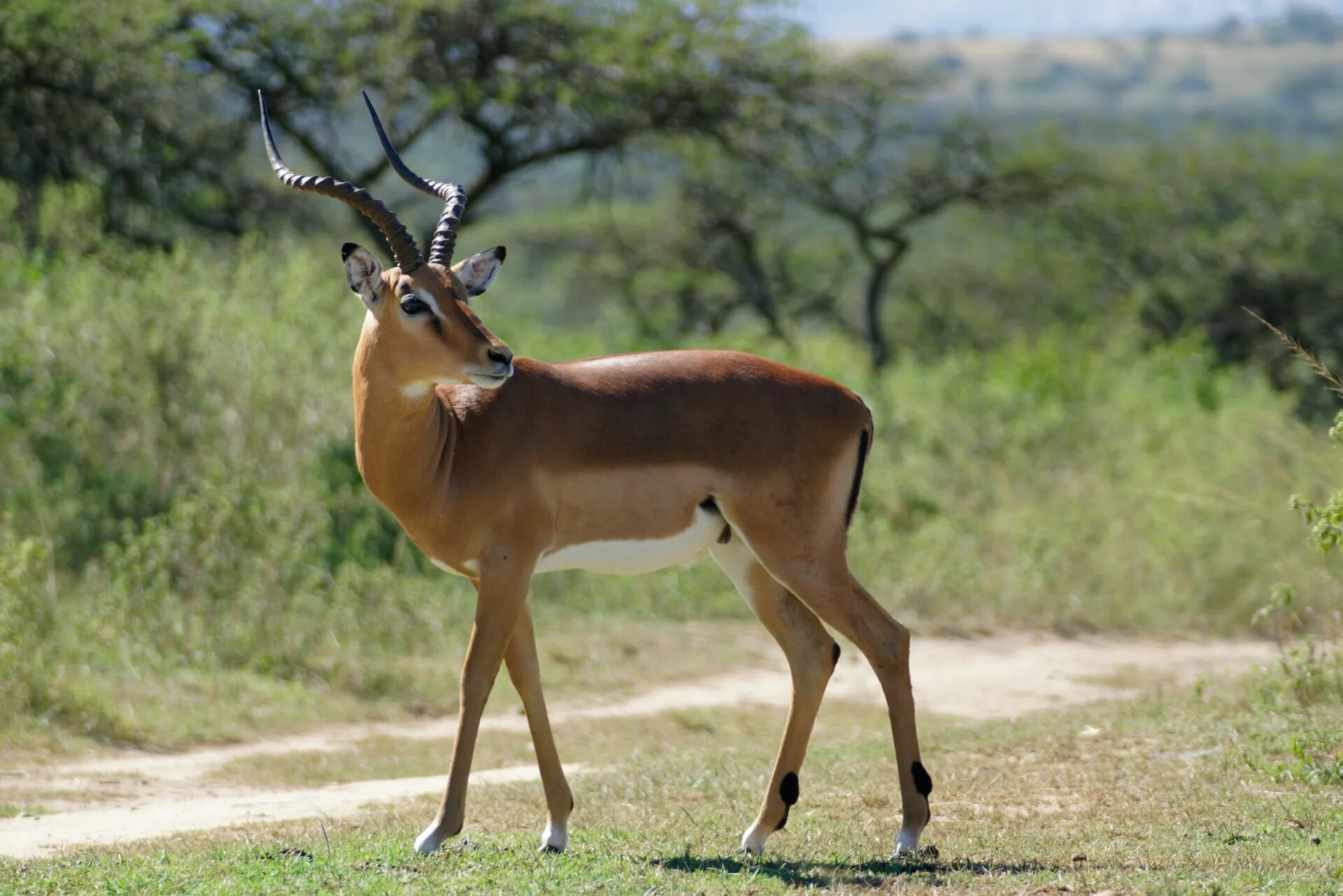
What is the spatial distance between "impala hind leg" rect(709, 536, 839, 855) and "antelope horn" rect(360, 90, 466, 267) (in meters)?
1.62

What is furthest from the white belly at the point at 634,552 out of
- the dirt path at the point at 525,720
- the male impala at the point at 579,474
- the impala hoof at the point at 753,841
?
the dirt path at the point at 525,720

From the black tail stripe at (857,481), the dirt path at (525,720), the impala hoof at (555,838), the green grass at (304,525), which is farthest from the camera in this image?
the green grass at (304,525)

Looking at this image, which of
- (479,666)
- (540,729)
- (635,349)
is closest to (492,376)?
(479,666)

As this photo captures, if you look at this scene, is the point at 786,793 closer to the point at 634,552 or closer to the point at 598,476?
the point at 634,552

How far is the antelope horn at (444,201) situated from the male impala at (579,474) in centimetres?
1

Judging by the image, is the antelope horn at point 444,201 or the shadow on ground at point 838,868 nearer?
the shadow on ground at point 838,868

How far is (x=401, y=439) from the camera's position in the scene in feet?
20.6

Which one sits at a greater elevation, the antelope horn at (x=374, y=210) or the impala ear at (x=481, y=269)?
the antelope horn at (x=374, y=210)

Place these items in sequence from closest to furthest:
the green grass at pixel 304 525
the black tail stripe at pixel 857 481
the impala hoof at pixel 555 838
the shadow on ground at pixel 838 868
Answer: the shadow on ground at pixel 838 868, the impala hoof at pixel 555 838, the black tail stripe at pixel 857 481, the green grass at pixel 304 525

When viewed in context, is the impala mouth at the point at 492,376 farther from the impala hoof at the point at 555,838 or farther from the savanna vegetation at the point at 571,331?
the savanna vegetation at the point at 571,331

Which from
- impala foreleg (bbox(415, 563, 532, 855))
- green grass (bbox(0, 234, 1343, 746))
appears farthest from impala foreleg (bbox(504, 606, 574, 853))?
green grass (bbox(0, 234, 1343, 746))

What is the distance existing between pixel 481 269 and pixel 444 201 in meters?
0.30

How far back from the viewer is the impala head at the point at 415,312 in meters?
6.08

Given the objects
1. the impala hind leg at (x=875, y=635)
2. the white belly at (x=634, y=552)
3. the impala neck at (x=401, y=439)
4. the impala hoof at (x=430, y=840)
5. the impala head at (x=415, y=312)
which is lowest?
the impala hoof at (x=430, y=840)
